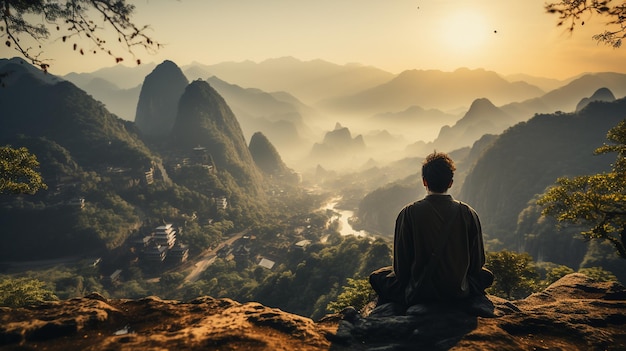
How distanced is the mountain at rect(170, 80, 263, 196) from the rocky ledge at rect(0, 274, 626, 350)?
10725cm

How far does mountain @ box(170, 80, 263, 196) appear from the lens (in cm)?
11212

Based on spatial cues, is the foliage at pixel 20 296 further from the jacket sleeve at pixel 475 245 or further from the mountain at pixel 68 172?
the mountain at pixel 68 172

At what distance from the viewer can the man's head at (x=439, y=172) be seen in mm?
4699

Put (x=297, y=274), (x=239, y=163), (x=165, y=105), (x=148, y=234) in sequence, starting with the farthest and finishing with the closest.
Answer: (x=165, y=105)
(x=239, y=163)
(x=148, y=234)
(x=297, y=274)

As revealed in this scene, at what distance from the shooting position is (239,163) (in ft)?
386

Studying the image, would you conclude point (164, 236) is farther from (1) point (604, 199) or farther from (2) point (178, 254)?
(1) point (604, 199)

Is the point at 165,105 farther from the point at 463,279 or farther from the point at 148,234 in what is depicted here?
the point at 463,279

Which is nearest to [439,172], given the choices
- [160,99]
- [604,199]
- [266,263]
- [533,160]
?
[604,199]

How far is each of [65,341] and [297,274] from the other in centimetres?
4021

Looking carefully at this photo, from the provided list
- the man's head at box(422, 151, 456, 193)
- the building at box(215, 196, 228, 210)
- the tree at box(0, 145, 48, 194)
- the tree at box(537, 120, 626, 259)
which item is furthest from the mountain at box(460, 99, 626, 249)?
the tree at box(0, 145, 48, 194)

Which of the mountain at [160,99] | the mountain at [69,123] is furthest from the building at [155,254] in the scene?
the mountain at [160,99]

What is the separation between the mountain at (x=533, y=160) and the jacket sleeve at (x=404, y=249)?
289 feet

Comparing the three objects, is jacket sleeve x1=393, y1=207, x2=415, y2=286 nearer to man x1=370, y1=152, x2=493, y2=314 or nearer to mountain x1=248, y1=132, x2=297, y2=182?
man x1=370, y1=152, x2=493, y2=314

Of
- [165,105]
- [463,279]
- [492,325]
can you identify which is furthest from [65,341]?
[165,105]
